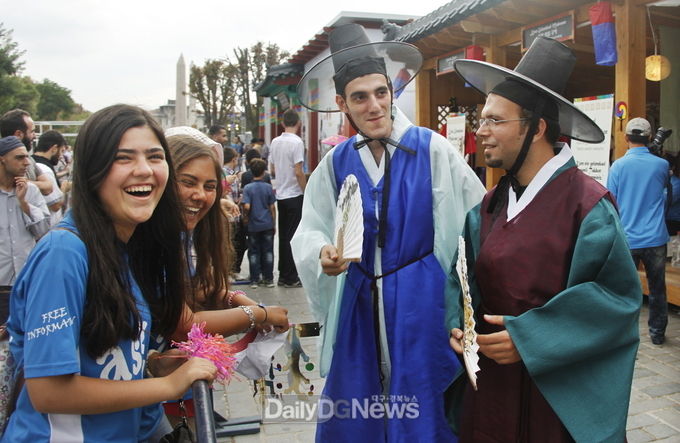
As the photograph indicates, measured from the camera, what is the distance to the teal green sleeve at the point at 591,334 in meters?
1.64

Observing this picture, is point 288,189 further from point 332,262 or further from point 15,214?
point 332,262

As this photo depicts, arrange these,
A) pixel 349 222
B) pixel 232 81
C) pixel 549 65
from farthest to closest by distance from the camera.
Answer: pixel 232 81
pixel 349 222
pixel 549 65

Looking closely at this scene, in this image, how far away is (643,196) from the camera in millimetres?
5234

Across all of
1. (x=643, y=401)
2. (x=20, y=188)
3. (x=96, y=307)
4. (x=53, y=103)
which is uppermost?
(x=53, y=103)

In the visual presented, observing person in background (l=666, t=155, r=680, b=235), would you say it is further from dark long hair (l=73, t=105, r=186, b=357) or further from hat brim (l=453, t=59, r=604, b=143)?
dark long hair (l=73, t=105, r=186, b=357)

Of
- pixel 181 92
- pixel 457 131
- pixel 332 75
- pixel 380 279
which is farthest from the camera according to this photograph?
pixel 181 92

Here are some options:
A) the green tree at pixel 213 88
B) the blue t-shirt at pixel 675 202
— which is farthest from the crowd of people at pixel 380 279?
the green tree at pixel 213 88

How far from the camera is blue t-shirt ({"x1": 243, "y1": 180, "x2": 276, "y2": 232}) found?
284 inches

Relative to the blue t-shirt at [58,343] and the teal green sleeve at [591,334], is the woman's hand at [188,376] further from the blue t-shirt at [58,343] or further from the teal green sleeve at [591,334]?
the teal green sleeve at [591,334]

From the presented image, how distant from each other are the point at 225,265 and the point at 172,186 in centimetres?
64

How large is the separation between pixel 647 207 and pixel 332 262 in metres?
4.19

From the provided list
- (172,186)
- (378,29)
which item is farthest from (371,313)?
(378,29)

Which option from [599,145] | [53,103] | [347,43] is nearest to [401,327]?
[347,43]

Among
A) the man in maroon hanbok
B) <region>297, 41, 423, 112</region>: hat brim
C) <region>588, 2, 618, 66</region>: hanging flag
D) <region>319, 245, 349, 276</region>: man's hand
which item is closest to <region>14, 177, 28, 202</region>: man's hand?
<region>297, 41, 423, 112</region>: hat brim
